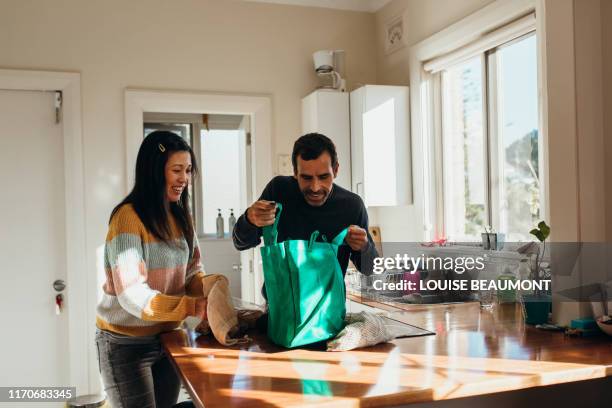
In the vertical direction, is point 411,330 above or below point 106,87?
below

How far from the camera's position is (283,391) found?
1267mm

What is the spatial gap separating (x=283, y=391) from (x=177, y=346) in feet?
1.80

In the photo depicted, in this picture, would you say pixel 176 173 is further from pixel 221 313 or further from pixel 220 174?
pixel 220 174

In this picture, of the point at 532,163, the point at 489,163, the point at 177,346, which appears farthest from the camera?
the point at 489,163

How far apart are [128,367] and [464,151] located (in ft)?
7.74

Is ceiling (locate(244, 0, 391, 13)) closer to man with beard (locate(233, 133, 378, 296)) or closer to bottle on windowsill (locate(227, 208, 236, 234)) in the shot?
bottle on windowsill (locate(227, 208, 236, 234))

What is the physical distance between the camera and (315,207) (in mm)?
2053

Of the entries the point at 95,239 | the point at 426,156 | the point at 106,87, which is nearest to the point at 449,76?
the point at 426,156

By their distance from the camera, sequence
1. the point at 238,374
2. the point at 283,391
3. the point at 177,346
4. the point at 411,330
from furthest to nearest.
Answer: the point at 411,330 < the point at 177,346 < the point at 238,374 < the point at 283,391

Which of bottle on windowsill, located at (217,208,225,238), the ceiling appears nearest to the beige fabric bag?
the ceiling

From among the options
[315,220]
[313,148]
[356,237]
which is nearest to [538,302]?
[356,237]

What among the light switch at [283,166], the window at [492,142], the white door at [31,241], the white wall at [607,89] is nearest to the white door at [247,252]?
the light switch at [283,166]

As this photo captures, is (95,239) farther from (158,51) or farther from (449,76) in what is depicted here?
(449,76)
